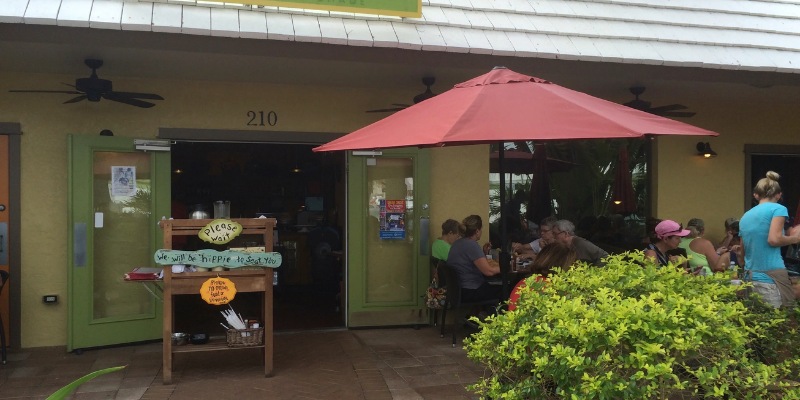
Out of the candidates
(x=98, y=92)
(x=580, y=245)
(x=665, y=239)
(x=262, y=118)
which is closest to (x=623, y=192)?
(x=665, y=239)

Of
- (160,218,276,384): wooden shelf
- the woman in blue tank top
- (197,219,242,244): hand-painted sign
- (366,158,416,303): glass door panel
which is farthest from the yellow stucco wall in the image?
the woman in blue tank top

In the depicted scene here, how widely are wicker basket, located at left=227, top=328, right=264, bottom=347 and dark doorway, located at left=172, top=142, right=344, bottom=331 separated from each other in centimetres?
434

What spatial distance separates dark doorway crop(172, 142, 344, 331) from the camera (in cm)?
983

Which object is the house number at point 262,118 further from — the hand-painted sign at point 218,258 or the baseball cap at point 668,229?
the baseball cap at point 668,229

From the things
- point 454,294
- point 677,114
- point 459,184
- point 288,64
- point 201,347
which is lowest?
point 201,347

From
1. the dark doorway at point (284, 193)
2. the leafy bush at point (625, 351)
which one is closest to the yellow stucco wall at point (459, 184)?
the dark doorway at point (284, 193)

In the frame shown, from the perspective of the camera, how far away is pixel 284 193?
1192 centimetres

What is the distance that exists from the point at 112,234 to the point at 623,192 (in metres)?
5.90

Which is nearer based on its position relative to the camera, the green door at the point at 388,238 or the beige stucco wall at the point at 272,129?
the beige stucco wall at the point at 272,129

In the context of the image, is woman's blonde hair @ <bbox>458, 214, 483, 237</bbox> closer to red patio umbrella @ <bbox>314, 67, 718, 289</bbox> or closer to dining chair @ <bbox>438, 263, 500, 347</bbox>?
dining chair @ <bbox>438, 263, 500, 347</bbox>

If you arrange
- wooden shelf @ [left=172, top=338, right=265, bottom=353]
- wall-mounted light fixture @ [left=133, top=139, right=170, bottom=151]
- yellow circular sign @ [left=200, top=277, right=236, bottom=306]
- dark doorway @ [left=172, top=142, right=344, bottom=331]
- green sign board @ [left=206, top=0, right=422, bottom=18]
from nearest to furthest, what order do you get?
yellow circular sign @ [left=200, top=277, right=236, bottom=306]
wooden shelf @ [left=172, top=338, right=265, bottom=353]
green sign board @ [left=206, top=0, right=422, bottom=18]
wall-mounted light fixture @ [left=133, top=139, right=170, bottom=151]
dark doorway @ [left=172, top=142, right=344, bottom=331]

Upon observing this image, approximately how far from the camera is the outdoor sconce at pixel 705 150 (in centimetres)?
789

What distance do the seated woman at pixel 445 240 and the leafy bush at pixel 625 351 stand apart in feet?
12.6

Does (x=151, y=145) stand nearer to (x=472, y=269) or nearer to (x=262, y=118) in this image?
(x=262, y=118)
